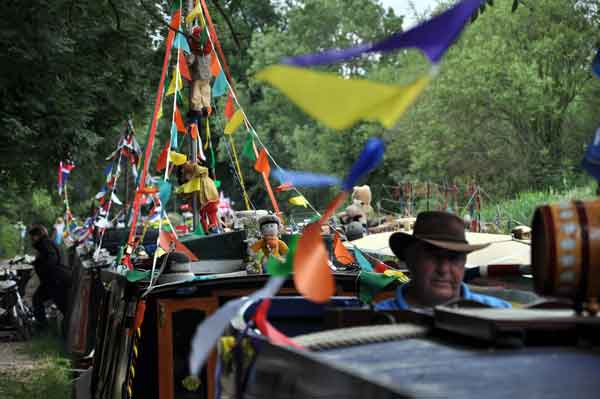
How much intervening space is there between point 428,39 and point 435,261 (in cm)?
226

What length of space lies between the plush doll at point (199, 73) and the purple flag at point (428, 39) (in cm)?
939

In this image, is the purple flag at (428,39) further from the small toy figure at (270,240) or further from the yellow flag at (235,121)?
the yellow flag at (235,121)

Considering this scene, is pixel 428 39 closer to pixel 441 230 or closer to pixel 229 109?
pixel 441 230

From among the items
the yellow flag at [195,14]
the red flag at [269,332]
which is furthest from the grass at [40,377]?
the red flag at [269,332]

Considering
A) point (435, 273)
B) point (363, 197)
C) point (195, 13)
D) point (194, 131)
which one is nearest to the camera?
point (435, 273)

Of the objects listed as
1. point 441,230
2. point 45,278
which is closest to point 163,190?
point 441,230

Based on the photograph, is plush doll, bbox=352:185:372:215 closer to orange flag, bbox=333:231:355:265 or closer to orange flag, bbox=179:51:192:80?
orange flag, bbox=179:51:192:80

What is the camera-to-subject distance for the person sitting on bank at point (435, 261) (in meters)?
4.82

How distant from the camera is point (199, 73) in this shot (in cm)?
1234

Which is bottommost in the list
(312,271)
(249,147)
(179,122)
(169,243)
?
(169,243)

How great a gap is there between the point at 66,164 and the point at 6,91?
3706 millimetres

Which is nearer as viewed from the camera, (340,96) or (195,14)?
(340,96)

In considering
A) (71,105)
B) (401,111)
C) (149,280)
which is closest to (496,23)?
(71,105)

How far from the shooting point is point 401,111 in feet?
8.18
